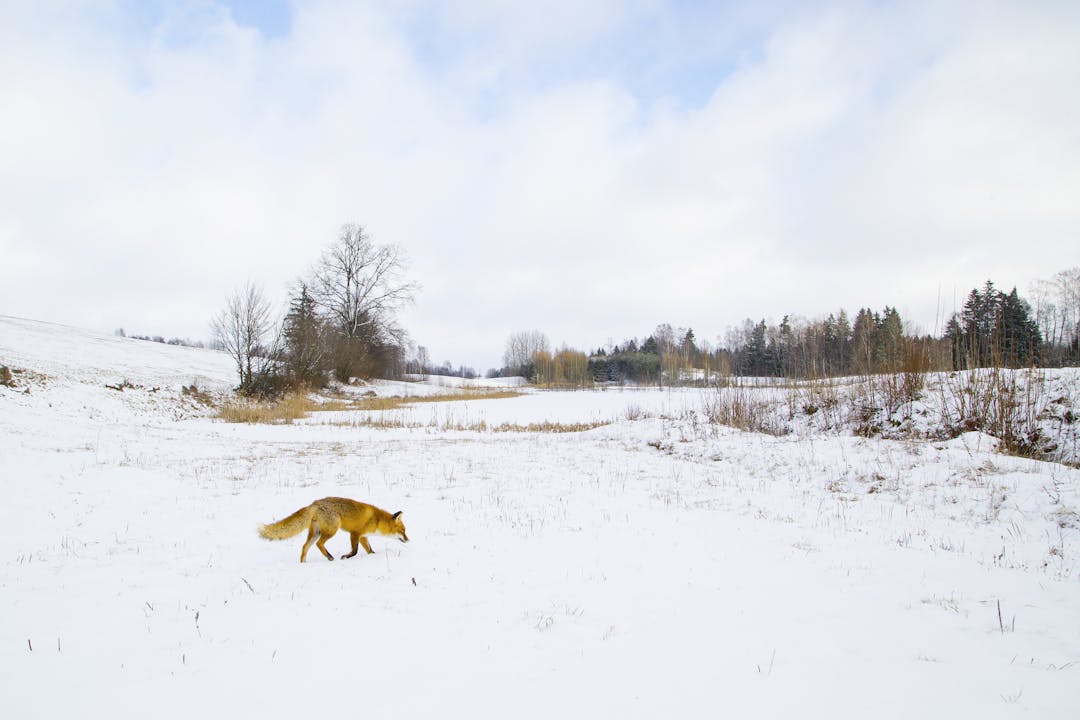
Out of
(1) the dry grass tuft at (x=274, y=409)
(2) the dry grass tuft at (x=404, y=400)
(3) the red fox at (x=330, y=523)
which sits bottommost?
(2) the dry grass tuft at (x=404, y=400)

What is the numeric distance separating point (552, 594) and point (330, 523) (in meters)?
2.35

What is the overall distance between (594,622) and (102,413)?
22.7m

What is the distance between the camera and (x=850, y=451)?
436 inches

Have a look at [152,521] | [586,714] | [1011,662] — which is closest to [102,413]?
[152,521]

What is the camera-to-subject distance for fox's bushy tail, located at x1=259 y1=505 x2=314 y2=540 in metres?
4.57

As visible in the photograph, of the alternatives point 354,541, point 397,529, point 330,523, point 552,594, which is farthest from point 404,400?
point 552,594

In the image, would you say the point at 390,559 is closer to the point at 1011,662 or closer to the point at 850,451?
the point at 1011,662

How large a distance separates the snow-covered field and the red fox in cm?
30

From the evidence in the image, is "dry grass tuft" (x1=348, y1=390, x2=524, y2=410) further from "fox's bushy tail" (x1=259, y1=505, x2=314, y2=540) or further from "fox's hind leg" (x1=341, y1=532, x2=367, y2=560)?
"fox's bushy tail" (x1=259, y1=505, x2=314, y2=540)

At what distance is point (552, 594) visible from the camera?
414cm

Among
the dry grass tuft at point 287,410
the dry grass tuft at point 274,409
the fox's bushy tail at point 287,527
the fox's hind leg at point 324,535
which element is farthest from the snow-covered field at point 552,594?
the dry grass tuft at point 274,409

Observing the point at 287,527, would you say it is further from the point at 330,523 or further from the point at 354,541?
the point at 354,541

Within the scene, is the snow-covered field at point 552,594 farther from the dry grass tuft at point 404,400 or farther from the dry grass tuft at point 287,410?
the dry grass tuft at point 404,400

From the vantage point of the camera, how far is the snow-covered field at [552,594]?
279 centimetres
